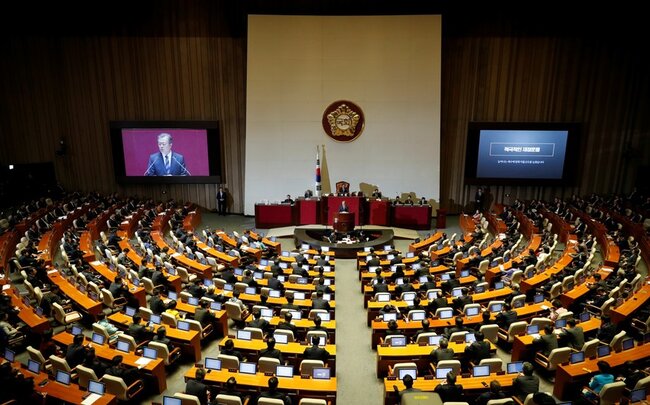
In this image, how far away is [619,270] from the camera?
11969mm

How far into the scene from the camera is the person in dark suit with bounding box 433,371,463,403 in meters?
6.67

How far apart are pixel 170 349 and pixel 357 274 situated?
7221mm

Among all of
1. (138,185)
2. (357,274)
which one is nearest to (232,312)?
(357,274)

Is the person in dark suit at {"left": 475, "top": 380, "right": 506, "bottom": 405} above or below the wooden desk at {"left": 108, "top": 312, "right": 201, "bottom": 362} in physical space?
above

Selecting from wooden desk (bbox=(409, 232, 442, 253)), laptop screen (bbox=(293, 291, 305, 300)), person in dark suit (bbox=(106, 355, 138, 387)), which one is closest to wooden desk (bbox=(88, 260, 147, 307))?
person in dark suit (bbox=(106, 355, 138, 387))

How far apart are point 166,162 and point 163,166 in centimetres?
30

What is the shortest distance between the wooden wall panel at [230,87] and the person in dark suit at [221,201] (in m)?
0.61

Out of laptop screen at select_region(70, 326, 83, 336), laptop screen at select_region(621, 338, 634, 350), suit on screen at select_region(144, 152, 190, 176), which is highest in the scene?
suit on screen at select_region(144, 152, 190, 176)

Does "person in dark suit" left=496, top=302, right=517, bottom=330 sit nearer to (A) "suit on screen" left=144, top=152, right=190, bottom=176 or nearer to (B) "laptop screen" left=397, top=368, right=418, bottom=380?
(B) "laptop screen" left=397, top=368, right=418, bottom=380

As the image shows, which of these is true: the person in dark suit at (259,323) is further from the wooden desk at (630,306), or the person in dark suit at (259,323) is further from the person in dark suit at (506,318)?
the wooden desk at (630,306)

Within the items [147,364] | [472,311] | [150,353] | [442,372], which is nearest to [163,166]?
[150,353]

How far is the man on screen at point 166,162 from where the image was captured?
22.9m

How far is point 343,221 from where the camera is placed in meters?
17.8

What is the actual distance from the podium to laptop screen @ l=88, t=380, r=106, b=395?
11906 millimetres
